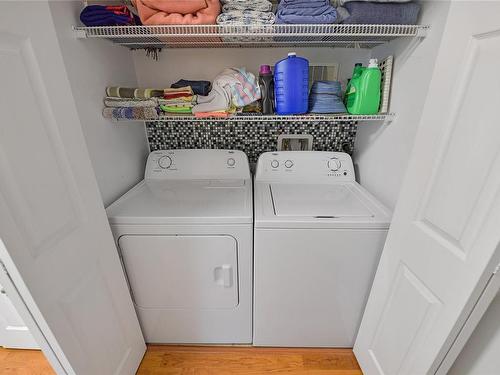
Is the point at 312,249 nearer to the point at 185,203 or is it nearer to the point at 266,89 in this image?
the point at 185,203

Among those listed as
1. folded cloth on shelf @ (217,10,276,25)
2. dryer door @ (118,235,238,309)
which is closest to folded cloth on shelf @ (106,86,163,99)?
folded cloth on shelf @ (217,10,276,25)

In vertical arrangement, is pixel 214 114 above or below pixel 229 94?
below

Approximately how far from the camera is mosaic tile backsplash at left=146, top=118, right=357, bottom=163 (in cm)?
196

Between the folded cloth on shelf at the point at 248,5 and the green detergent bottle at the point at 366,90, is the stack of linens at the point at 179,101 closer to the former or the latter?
the folded cloth on shelf at the point at 248,5

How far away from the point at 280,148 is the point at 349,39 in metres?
0.90

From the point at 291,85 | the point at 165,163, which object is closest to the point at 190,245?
the point at 165,163

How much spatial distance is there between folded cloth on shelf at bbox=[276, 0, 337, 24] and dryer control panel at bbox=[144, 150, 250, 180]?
3.18ft

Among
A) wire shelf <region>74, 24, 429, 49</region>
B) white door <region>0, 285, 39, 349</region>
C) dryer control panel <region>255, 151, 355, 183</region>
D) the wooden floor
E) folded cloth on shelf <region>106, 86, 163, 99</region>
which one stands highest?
wire shelf <region>74, 24, 429, 49</region>

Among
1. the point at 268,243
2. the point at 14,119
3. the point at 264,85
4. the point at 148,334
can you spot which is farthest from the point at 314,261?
the point at 14,119

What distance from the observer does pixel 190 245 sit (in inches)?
54.2

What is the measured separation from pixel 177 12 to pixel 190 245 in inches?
52.0

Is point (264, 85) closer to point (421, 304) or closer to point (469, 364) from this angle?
point (421, 304)

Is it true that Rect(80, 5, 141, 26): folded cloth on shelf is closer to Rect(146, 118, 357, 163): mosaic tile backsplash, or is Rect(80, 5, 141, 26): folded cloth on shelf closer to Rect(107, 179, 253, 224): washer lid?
Rect(146, 118, 357, 163): mosaic tile backsplash

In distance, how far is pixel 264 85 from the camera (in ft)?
5.25
